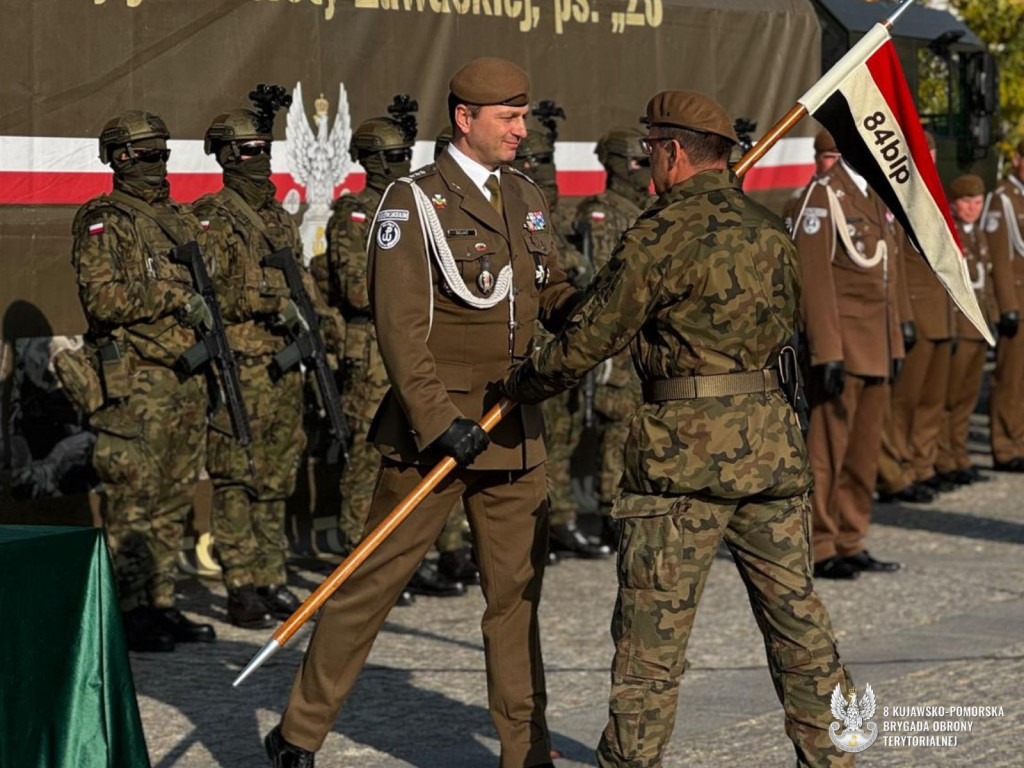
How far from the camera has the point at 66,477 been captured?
8516 millimetres

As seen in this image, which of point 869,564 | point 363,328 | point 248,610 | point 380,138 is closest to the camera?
point 248,610

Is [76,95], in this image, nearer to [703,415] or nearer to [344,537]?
[344,537]

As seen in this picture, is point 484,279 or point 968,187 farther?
point 968,187

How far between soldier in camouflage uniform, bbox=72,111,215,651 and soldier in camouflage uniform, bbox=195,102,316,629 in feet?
0.85

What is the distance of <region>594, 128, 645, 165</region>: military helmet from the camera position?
10203 millimetres

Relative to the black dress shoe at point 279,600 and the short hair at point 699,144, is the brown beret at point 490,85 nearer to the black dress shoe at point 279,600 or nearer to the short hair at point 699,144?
the short hair at point 699,144

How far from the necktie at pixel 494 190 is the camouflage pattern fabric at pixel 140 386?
7.48 ft

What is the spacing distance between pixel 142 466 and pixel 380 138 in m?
1.84

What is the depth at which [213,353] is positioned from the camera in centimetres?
788

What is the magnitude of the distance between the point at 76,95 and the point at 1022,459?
23.1 feet

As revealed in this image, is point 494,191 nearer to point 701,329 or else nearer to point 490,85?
point 490,85

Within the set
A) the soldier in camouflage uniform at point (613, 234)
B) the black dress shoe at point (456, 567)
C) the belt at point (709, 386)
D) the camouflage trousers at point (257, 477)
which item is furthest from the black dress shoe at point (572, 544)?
the belt at point (709, 386)

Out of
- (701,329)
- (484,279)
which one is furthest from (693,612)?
(484,279)

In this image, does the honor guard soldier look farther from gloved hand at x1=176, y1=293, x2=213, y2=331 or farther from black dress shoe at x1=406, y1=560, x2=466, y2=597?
black dress shoe at x1=406, y1=560, x2=466, y2=597
